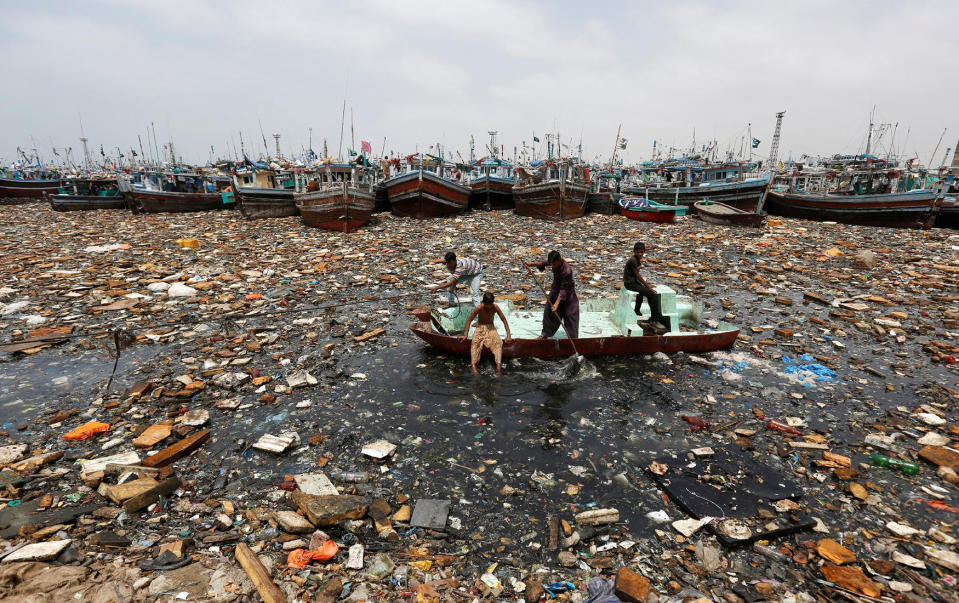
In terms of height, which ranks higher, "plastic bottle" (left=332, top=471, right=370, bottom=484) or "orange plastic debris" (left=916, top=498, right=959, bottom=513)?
"orange plastic debris" (left=916, top=498, right=959, bottom=513)

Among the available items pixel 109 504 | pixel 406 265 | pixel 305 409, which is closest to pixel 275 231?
pixel 406 265

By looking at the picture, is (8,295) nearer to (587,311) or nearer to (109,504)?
(109,504)

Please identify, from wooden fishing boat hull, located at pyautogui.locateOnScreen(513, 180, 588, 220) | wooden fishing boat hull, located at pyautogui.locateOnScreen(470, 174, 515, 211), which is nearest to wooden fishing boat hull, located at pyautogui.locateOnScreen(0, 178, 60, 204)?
wooden fishing boat hull, located at pyautogui.locateOnScreen(470, 174, 515, 211)

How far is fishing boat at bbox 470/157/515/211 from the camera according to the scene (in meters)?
22.4

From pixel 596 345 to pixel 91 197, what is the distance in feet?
88.1

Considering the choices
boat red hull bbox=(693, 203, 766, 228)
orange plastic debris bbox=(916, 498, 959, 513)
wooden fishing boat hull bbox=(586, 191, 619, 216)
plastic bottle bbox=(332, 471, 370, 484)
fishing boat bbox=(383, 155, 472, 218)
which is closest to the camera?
orange plastic debris bbox=(916, 498, 959, 513)

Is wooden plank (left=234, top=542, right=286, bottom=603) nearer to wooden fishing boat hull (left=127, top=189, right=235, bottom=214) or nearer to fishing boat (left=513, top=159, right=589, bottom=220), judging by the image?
fishing boat (left=513, top=159, right=589, bottom=220)

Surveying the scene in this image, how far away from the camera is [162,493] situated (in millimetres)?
3291

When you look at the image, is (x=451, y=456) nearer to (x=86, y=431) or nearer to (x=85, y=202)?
(x=86, y=431)

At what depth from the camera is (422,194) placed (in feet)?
59.5

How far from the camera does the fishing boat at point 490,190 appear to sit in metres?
22.4

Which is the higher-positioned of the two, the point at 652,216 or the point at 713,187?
the point at 713,187

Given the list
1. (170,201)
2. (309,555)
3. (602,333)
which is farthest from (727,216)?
(170,201)

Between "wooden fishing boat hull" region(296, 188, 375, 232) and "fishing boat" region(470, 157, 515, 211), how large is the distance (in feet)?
25.1
